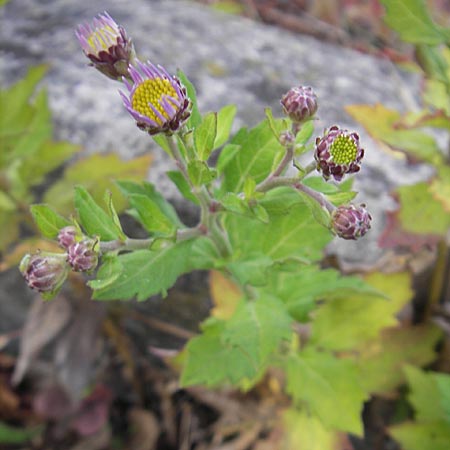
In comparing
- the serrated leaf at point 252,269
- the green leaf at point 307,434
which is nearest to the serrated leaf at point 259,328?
the serrated leaf at point 252,269

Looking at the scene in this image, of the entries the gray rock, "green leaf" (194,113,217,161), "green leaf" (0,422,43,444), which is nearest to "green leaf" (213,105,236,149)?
"green leaf" (194,113,217,161)

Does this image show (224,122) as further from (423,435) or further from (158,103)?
(423,435)

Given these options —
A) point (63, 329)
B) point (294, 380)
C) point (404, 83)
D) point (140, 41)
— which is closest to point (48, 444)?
point (63, 329)

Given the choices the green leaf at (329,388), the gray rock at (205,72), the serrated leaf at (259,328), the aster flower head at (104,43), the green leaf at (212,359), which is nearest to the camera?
the aster flower head at (104,43)

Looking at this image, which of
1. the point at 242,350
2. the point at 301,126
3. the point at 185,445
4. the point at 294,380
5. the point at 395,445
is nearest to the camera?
the point at 301,126

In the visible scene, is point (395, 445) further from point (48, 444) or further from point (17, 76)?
point (17, 76)

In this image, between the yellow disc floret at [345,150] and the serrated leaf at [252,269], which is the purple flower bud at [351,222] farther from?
the serrated leaf at [252,269]
